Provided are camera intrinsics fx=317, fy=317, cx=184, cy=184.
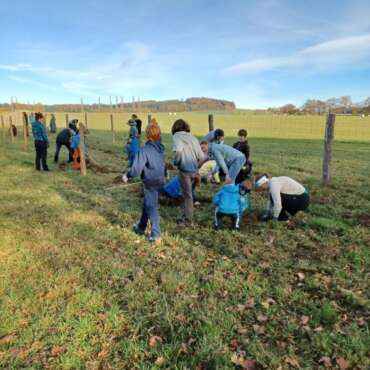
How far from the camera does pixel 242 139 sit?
381 inches

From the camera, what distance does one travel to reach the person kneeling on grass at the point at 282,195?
5.75 m

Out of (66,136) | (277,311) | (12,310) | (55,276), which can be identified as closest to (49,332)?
(12,310)

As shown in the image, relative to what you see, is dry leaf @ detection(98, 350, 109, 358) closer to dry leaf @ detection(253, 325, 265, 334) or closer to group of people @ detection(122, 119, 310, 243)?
dry leaf @ detection(253, 325, 265, 334)

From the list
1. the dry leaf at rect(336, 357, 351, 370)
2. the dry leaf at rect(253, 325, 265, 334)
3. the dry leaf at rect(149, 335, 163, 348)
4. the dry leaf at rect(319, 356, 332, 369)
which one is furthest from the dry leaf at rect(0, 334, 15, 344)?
the dry leaf at rect(336, 357, 351, 370)

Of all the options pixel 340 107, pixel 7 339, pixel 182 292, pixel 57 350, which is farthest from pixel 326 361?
pixel 340 107

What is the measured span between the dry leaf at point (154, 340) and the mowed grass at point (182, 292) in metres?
0.01

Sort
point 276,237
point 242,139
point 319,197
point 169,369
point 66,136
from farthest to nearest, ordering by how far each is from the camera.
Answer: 1. point 66,136
2. point 242,139
3. point 319,197
4. point 276,237
5. point 169,369

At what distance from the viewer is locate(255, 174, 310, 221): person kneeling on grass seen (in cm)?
575

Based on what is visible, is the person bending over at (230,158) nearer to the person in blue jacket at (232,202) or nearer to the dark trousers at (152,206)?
the person in blue jacket at (232,202)

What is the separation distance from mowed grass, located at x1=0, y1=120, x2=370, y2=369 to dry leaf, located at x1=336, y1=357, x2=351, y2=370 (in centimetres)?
2

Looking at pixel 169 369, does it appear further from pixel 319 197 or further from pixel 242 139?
pixel 242 139

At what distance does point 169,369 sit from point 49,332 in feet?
4.39

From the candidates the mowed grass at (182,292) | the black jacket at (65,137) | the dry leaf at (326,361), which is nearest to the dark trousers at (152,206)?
the mowed grass at (182,292)

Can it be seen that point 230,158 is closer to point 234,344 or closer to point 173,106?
point 234,344
